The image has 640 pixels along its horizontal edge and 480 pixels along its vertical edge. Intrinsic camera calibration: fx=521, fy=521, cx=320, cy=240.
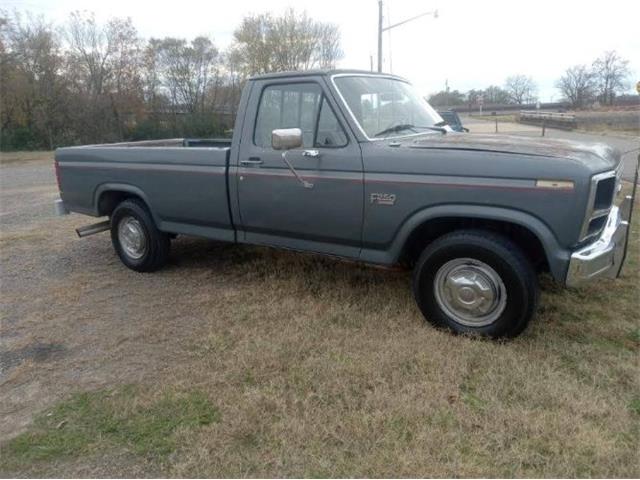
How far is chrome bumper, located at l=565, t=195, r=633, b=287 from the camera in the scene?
11.0 ft

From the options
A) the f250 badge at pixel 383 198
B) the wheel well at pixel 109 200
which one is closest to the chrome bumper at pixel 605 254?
the f250 badge at pixel 383 198

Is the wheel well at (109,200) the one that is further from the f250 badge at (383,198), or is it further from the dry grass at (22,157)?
the dry grass at (22,157)

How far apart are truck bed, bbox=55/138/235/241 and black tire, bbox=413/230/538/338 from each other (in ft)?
6.58

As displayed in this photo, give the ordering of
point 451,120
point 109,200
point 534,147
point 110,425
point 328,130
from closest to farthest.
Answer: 1. point 110,425
2. point 534,147
3. point 328,130
4. point 109,200
5. point 451,120

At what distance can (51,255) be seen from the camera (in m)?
6.73

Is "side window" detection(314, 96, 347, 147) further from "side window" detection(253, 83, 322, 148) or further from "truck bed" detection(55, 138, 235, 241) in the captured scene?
"truck bed" detection(55, 138, 235, 241)

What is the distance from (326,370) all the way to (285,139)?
1715mm

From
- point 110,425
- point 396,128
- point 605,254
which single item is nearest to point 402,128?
point 396,128

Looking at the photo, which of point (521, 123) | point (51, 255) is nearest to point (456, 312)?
point (51, 255)

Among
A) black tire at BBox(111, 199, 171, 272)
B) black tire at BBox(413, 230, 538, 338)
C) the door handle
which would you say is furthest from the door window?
black tire at BBox(111, 199, 171, 272)

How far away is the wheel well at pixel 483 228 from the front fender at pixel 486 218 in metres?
0.09

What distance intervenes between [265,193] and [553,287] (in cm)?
279

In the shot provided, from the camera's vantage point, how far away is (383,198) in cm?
395

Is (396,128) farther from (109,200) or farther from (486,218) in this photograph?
(109,200)
